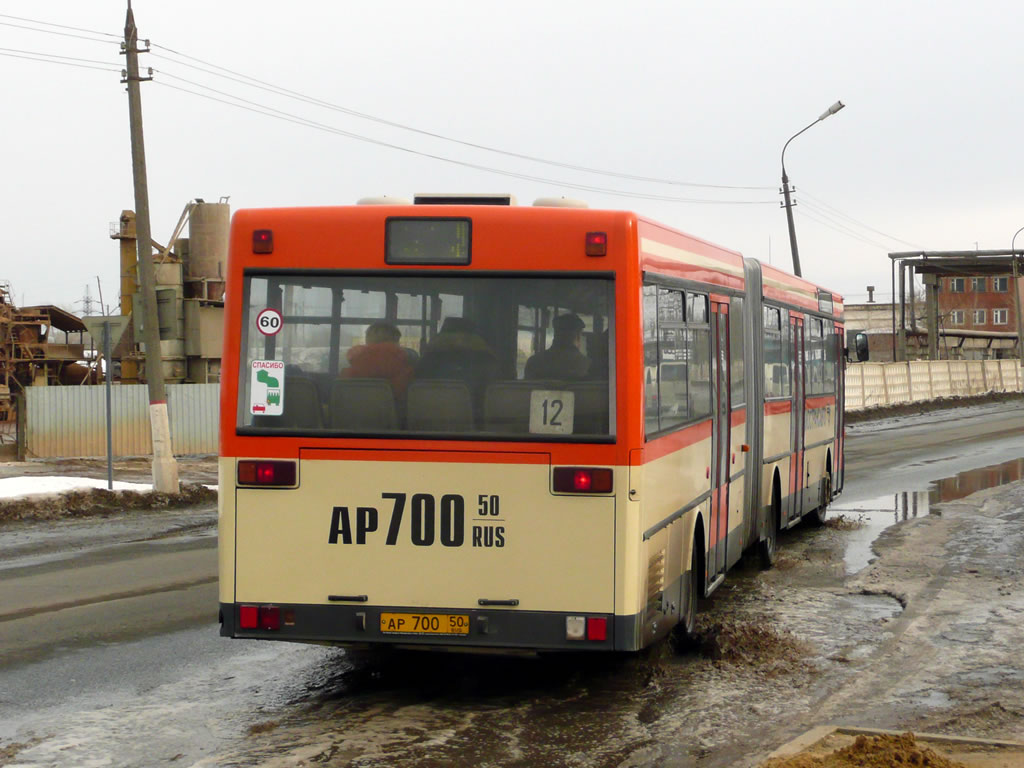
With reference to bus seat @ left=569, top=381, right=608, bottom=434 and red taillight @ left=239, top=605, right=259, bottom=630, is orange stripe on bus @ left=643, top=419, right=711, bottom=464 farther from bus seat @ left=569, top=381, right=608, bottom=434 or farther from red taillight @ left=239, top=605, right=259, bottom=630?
red taillight @ left=239, top=605, right=259, bottom=630

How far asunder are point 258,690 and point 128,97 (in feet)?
50.1

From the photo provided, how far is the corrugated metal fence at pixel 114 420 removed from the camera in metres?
31.5

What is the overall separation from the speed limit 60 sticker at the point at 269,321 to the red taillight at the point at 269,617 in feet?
4.69

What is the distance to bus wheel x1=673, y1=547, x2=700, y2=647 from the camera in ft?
28.1

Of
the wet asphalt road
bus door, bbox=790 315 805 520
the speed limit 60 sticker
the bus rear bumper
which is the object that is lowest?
the wet asphalt road

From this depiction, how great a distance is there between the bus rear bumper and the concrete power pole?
13.2 m

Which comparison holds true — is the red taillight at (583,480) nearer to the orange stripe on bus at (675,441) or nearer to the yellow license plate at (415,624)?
the orange stripe on bus at (675,441)

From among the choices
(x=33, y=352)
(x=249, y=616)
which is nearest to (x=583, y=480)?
(x=249, y=616)

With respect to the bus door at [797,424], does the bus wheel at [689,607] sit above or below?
below

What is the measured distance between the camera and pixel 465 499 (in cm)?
693

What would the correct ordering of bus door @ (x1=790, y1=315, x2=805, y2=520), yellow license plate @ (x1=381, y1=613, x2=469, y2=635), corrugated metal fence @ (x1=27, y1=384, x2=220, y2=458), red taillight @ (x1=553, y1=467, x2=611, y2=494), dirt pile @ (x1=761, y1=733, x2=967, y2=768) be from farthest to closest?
corrugated metal fence @ (x1=27, y1=384, x2=220, y2=458), bus door @ (x1=790, y1=315, x2=805, y2=520), yellow license plate @ (x1=381, y1=613, x2=469, y2=635), red taillight @ (x1=553, y1=467, x2=611, y2=494), dirt pile @ (x1=761, y1=733, x2=967, y2=768)

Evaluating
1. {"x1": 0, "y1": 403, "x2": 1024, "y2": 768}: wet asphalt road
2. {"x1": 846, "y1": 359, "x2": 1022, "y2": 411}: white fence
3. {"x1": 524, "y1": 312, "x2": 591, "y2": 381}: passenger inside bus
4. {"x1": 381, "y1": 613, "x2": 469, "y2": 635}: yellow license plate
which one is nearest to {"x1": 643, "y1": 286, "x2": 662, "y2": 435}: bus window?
{"x1": 524, "y1": 312, "x2": 591, "y2": 381}: passenger inside bus

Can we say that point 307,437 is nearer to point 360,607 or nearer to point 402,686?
point 360,607

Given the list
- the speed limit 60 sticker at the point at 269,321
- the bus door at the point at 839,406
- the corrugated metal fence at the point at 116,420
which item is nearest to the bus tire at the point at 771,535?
the bus door at the point at 839,406
